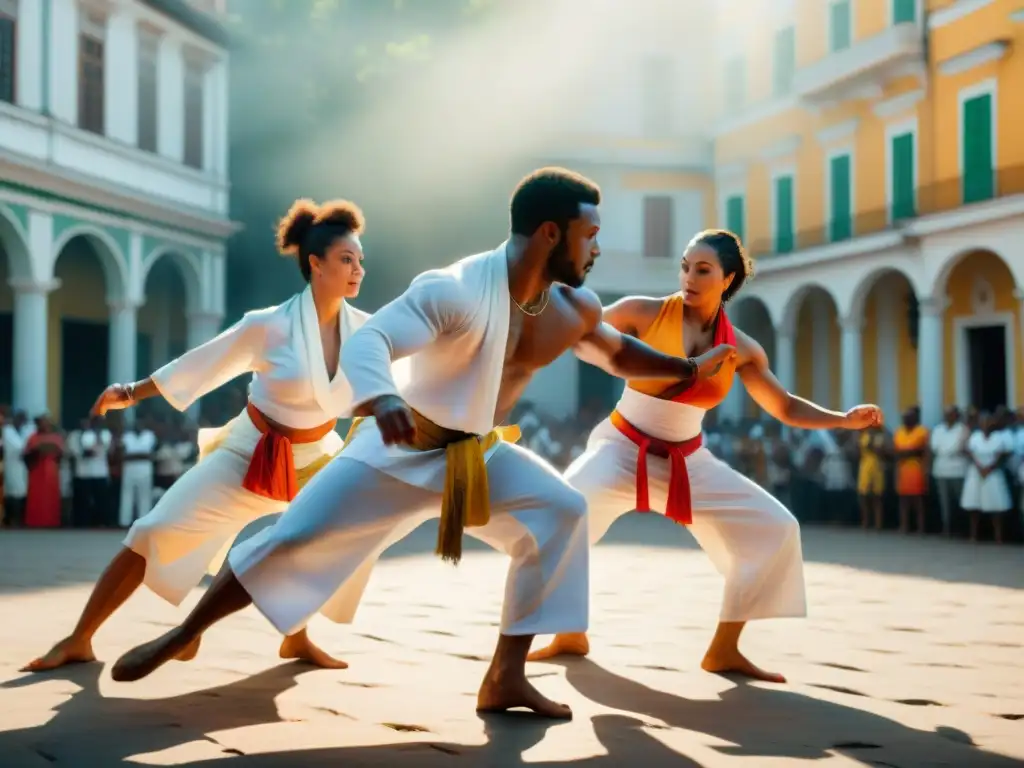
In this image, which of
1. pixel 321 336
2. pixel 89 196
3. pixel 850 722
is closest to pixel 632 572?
pixel 321 336

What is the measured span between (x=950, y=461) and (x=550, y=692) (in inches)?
527

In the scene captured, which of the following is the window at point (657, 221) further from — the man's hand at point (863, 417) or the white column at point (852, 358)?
the man's hand at point (863, 417)

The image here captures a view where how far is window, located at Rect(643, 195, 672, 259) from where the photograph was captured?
115 feet

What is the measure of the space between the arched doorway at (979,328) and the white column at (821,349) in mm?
4614

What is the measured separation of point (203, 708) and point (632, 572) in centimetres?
665

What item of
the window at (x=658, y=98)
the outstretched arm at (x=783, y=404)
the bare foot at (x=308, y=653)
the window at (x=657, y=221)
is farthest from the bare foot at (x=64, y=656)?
the window at (x=658, y=98)

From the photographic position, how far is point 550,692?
5840 mm

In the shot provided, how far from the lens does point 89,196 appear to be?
900 inches

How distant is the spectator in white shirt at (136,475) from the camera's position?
61.8ft

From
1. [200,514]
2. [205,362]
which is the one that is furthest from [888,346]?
[200,514]

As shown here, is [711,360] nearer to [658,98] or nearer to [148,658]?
[148,658]

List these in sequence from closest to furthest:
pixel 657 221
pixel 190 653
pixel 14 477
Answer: pixel 190 653, pixel 14 477, pixel 657 221

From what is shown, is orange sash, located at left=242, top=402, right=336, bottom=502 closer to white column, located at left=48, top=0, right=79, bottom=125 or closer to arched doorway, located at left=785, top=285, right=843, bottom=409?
white column, located at left=48, top=0, right=79, bottom=125

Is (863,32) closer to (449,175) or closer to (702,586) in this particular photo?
(449,175)
